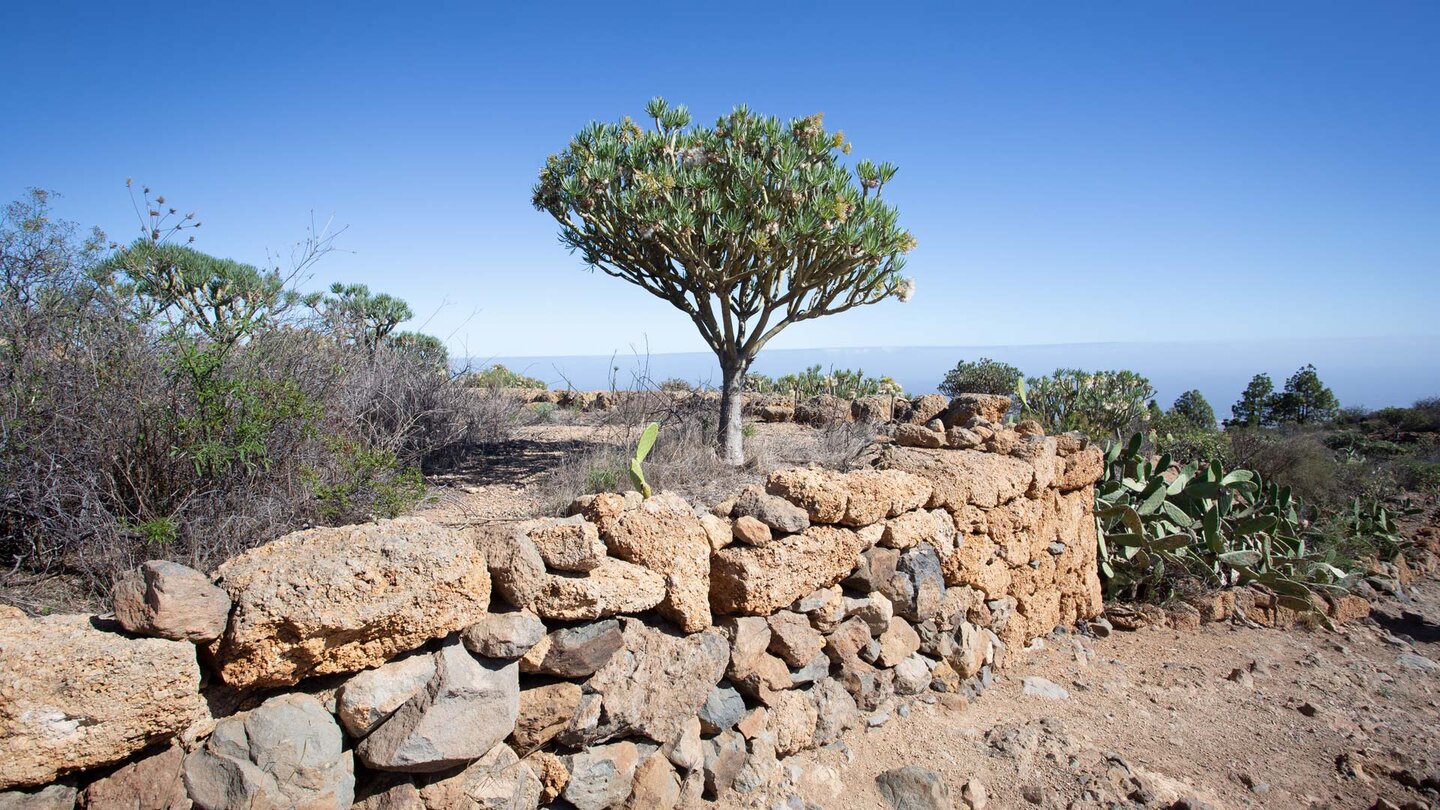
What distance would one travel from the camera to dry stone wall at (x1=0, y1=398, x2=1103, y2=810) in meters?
1.98

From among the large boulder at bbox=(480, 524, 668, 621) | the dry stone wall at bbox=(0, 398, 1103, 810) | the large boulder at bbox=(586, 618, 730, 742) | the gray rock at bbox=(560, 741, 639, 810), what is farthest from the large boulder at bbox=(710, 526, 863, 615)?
the gray rock at bbox=(560, 741, 639, 810)

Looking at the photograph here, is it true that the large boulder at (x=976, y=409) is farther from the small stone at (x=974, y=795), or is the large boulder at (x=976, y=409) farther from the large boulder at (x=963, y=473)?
the small stone at (x=974, y=795)

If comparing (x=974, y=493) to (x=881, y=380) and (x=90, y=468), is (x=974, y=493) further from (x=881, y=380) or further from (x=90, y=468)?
(x=881, y=380)

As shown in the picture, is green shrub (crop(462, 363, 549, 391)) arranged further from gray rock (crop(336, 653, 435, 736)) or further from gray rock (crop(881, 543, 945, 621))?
gray rock (crop(336, 653, 435, 736))

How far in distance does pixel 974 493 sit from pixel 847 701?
1.46 meters

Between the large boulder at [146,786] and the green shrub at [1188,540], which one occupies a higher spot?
the large boulder at [146,786]

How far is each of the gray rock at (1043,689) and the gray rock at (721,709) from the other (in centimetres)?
208

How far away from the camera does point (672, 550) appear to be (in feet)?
10.1

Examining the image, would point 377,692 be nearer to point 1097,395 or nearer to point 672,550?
point 672,550

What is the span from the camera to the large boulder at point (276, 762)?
2.09 meters

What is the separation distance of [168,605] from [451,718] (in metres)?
0.88

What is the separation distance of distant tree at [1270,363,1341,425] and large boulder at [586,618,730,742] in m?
21.0

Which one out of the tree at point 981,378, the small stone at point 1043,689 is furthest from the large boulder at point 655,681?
the tree at point 981,378

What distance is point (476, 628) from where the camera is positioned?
8.30 feet
